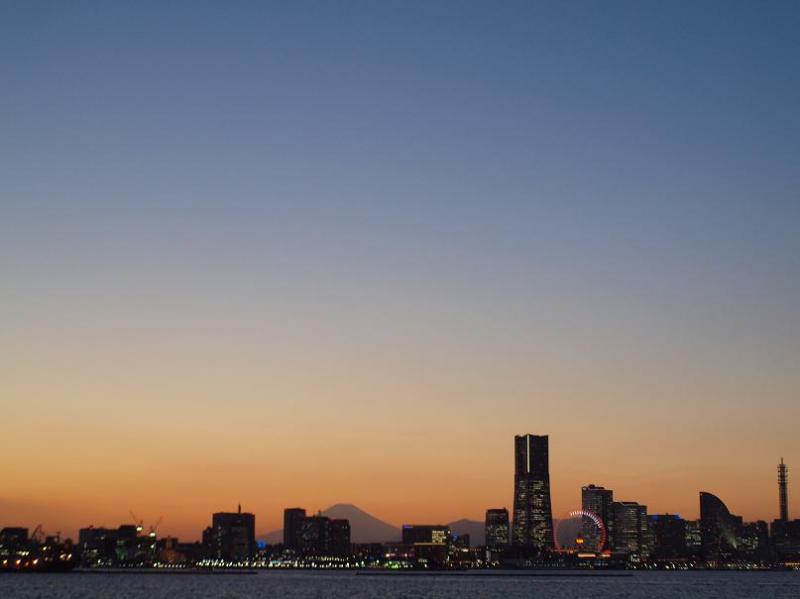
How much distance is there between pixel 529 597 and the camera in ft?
604

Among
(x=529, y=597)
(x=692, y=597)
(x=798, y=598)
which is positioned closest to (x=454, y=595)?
(x=529, y=597)

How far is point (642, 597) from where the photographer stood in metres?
191

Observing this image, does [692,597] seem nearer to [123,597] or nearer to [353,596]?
[353,596]

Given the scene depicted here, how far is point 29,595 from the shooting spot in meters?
180

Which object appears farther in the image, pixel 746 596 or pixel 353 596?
pixel 746 596

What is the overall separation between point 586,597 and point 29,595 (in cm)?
10134

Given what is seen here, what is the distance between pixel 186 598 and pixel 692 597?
98.4 meters

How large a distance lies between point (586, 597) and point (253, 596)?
203ft

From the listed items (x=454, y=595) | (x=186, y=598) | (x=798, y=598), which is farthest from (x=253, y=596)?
(x=798, y=598)

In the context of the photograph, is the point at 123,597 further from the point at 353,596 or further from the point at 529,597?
the point at 529,597

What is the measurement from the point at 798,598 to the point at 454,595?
62.4 meters

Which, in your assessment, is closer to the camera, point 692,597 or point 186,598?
point 186,598

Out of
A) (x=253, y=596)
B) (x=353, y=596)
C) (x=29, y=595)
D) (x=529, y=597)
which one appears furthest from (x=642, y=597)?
(x=29, y=595)

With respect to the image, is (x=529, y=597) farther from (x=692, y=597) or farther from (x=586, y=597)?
(x=692, y=597)
